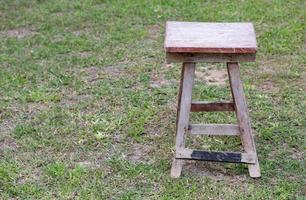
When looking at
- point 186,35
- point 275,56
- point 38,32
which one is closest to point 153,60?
point 275,56

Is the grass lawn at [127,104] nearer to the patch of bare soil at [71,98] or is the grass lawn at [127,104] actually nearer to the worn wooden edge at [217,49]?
the patch of bare soil at [71,98]

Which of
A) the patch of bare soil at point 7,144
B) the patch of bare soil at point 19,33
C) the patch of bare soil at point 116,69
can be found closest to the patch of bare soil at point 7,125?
the patch of bare soil at point 7,144

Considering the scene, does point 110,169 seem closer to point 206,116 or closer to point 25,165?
point 25,165

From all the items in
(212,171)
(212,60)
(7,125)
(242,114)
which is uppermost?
(212,60)

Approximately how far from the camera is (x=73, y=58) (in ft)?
18.8

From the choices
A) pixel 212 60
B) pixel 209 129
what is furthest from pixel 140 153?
pixel 212 60

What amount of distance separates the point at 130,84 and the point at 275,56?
153 centimetres

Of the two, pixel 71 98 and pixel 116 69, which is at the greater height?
pixel 71 98

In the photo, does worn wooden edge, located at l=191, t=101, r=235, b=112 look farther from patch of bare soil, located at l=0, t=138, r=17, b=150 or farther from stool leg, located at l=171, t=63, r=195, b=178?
patch of bare soil, located at l=0, t=138, r=17, b=150

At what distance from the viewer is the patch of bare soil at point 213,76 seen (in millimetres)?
5156

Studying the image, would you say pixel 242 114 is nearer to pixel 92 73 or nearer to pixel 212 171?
pixel 212 171

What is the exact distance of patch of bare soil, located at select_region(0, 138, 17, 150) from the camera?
4.05 metres

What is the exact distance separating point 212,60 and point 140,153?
869 millimetres

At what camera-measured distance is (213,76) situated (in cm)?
529
